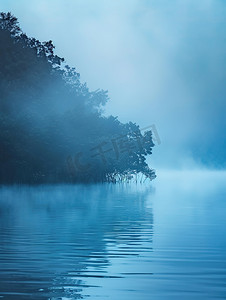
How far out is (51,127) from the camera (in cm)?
4919

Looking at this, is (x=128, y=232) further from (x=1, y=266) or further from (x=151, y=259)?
(x=1, y=266)

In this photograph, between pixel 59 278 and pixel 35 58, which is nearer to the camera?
pixel 59 278

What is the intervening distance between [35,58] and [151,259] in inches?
2034

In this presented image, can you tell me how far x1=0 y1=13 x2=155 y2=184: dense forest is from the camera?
156 ft

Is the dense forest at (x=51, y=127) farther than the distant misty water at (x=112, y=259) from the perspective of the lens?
Yes

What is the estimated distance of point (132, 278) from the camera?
9.02 m

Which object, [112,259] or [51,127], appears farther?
[51,127]

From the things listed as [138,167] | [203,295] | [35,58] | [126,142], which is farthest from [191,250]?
[138,167]

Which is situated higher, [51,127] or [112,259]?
[51,127]

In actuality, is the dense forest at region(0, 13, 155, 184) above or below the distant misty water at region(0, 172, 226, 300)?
above

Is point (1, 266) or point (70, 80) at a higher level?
point (70, 80)

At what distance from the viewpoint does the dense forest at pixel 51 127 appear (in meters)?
47.4

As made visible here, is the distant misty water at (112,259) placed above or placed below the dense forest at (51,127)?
below

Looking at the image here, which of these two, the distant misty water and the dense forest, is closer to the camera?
the distant misty water
